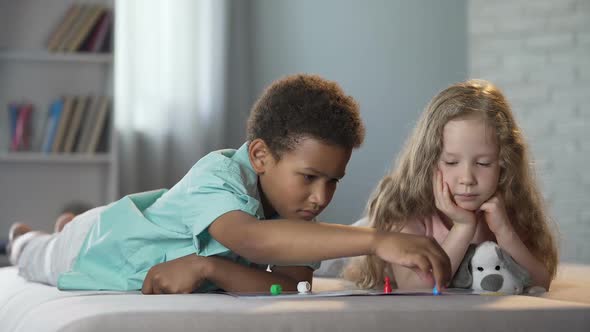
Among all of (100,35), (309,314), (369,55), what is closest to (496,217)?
(309,314)

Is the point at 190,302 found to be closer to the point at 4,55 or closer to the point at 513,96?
the point at 4,55

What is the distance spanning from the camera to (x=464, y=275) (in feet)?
4.62

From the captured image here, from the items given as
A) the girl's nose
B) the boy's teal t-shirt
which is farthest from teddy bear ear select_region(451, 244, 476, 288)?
the boy's teal t-shirt

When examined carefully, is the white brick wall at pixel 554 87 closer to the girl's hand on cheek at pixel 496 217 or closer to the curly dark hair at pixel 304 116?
the girl's hand on cheek at pixel 496 217

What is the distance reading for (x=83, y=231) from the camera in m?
1.75

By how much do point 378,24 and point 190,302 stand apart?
3405 millimetres

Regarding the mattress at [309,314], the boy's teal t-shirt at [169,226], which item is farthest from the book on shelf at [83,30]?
the mattress at [309,314]

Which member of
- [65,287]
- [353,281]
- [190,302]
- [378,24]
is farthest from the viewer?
[378,24]

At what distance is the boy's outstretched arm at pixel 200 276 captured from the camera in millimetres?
1198

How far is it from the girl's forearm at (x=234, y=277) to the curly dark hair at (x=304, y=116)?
19 centimetres

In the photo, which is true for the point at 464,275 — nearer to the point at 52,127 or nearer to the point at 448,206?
the point at 448,206

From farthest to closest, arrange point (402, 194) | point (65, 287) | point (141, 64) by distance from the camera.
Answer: point (141, 64), point (402, 194), point (65, 287)

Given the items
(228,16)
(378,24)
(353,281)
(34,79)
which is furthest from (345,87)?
(353,281)

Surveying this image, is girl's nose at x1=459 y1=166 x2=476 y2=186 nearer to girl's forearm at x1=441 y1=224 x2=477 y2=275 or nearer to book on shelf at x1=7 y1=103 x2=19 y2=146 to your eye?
girl's forearm at x1=441 y1=224 x2=477 y2=275
